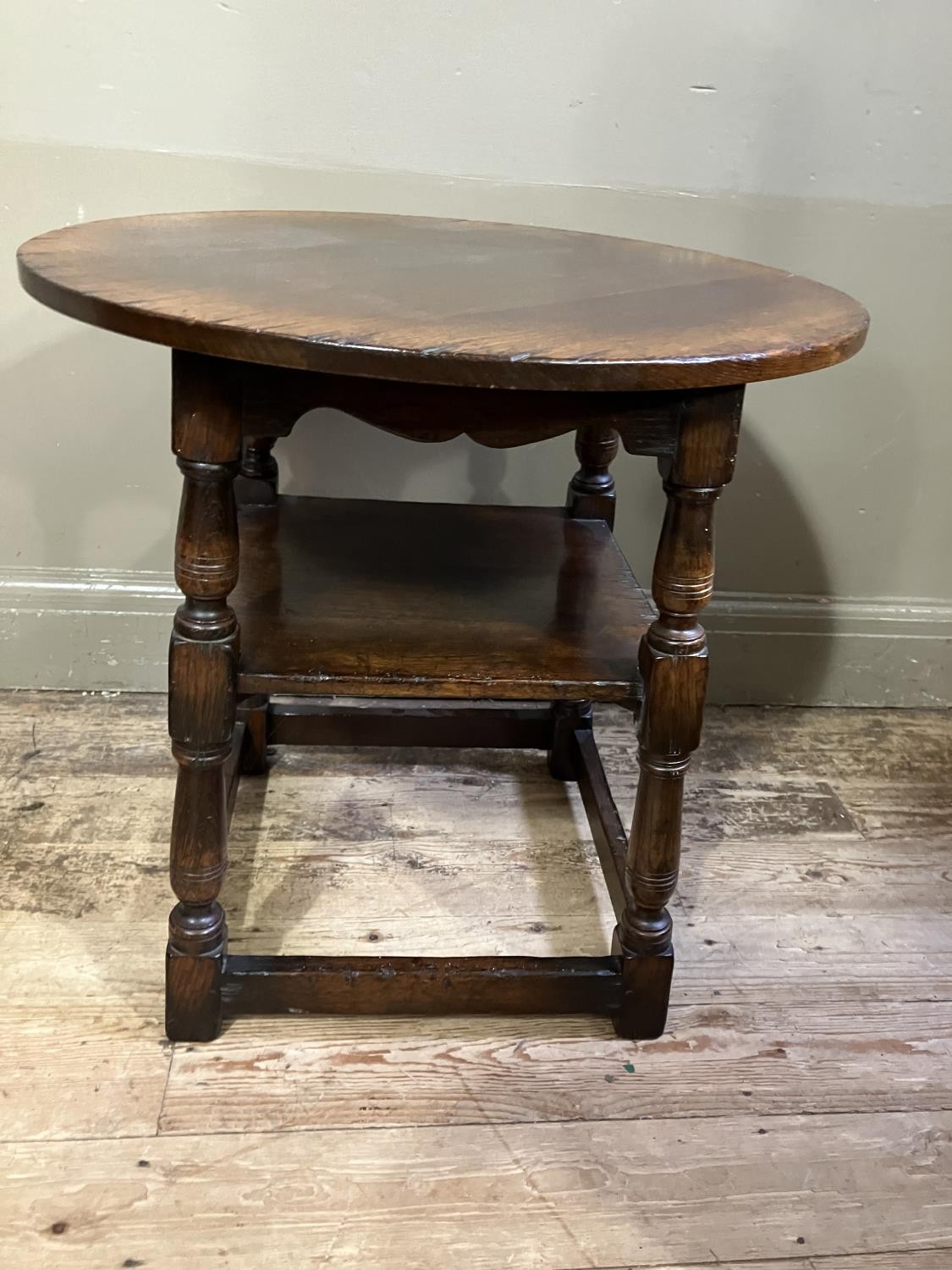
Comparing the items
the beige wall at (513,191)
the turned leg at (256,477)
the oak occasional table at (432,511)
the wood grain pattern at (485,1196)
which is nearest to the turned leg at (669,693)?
the oak occasional table at (432,511)

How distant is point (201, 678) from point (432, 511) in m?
0.51

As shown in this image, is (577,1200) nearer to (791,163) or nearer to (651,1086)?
(651,1086)

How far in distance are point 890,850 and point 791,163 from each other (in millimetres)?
1032

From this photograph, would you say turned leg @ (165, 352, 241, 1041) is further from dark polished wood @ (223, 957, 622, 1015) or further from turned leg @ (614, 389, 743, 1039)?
turned leg @ (614, 389, 743, 1039)

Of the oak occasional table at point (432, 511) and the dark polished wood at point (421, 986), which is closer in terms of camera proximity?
the oak occasional table at point (432, 511)

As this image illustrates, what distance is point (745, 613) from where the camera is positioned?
1924 millimetres

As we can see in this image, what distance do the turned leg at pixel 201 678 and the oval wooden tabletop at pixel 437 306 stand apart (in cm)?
9

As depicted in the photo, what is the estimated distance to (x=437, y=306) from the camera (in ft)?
3.11

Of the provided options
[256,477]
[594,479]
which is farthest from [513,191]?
[256,477]

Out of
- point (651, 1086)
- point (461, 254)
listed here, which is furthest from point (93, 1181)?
point (461, 254)

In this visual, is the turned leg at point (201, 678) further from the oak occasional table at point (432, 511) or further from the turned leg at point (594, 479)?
the turned leg at point (594, 479)

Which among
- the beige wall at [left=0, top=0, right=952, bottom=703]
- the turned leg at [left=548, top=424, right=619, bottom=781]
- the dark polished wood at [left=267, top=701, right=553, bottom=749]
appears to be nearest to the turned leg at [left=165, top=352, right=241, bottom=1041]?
the dark polished wood at [left=267, top=701, right=553, bottom=749]

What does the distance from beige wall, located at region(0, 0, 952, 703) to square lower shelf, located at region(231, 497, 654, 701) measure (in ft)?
1.18

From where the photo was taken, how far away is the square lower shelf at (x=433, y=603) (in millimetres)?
1080
